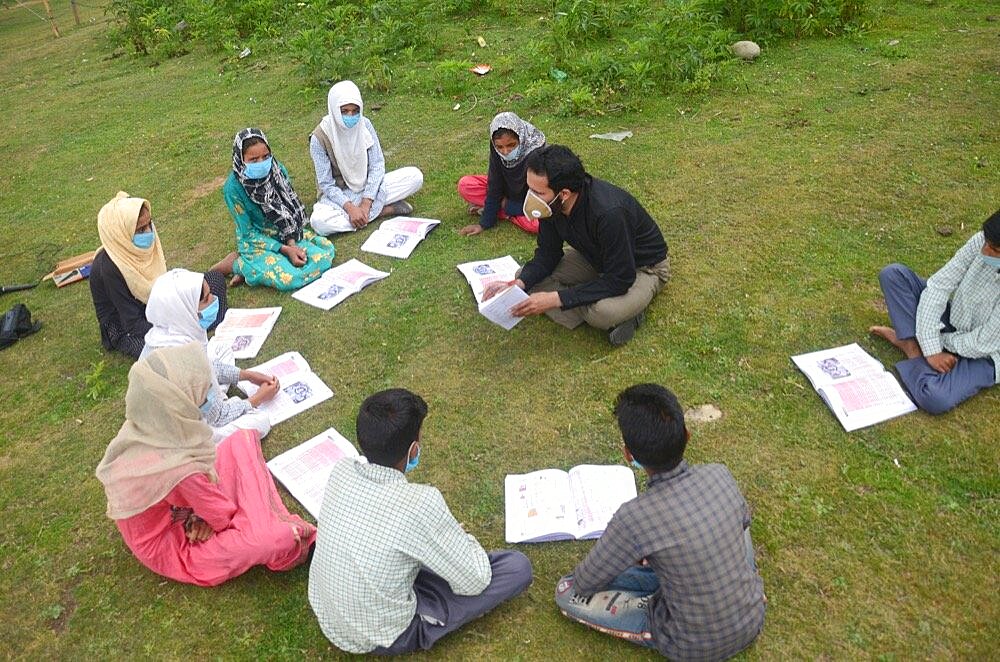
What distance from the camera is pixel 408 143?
23.2ft

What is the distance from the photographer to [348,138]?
5672mm

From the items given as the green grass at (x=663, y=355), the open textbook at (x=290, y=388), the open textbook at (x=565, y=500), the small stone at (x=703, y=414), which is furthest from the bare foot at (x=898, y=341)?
the open textbook at (x=290, y=388)

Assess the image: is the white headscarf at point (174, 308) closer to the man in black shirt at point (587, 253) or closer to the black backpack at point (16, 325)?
the man in black shirt at point (587, 253)

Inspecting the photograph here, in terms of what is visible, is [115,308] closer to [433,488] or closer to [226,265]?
[226,265]

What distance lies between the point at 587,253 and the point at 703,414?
1215 mm

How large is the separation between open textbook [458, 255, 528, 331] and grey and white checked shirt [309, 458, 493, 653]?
1844 mm

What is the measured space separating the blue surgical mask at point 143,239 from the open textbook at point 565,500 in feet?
9.51

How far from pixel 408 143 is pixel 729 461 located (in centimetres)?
505

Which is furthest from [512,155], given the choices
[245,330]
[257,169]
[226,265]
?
[226,265]

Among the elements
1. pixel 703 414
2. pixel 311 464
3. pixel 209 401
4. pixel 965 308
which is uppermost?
pixel 965 308

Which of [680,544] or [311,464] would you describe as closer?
[680,544]

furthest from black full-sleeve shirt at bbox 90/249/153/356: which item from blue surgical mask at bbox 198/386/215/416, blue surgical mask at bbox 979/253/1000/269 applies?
blue surgical mask at bbox 979/253/1000/269

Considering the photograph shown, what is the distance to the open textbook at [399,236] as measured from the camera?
17.5 ft

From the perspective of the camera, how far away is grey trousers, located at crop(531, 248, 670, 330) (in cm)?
400
